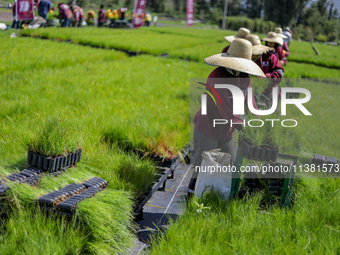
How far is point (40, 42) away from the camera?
7934 millimetres

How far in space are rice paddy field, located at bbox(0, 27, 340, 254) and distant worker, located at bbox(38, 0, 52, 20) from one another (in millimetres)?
466

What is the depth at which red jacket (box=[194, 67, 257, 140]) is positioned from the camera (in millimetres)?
3143

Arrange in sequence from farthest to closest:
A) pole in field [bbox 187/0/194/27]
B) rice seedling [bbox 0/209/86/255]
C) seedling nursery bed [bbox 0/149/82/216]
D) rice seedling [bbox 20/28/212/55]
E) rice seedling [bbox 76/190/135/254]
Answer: pole in field [bbox 187/0/194/27] → rice seedling [bbox 20/28/212/55] → seedling nursery bed [bbox 0/149/82/216] → rice seedling [bbox 76/190/135/254] → rice seedling [bbox 0/209/86/255]

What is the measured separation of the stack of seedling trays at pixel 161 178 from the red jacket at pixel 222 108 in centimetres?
66

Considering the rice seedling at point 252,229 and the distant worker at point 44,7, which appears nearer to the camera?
the rice seedling at point 252,229

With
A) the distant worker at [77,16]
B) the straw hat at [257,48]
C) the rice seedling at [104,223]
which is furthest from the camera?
the distant worker at [77,16]

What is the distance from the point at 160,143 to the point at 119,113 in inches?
47.2

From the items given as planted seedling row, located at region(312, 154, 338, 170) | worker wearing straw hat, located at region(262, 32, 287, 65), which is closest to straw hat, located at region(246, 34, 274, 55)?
worker wearing straw hat, located at region(262, 32, 287, 65)

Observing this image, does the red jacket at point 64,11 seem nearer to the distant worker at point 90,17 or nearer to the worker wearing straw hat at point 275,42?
the distant worker at point 90,17

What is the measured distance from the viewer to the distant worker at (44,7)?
6.71m

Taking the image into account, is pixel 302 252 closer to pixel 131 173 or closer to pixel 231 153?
pixel 231 153

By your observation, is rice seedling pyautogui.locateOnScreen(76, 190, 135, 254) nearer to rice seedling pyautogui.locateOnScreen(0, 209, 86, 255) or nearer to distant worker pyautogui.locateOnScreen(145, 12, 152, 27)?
rice seedling pyautogui.locateOnScreen(0, 209, 86, 255)

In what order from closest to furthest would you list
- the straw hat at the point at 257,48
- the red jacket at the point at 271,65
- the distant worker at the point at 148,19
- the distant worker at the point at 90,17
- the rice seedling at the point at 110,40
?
1. the straw hat at the point at 257,48
2. the red jacket at the point at 271,65
3. the rice seedling at the point at 110,40
4. the distant worker at the point at 90,17
5. the distant worker at the point at 148,19

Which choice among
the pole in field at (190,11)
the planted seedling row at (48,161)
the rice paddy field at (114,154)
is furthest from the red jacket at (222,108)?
the pole in field at (190,11)
